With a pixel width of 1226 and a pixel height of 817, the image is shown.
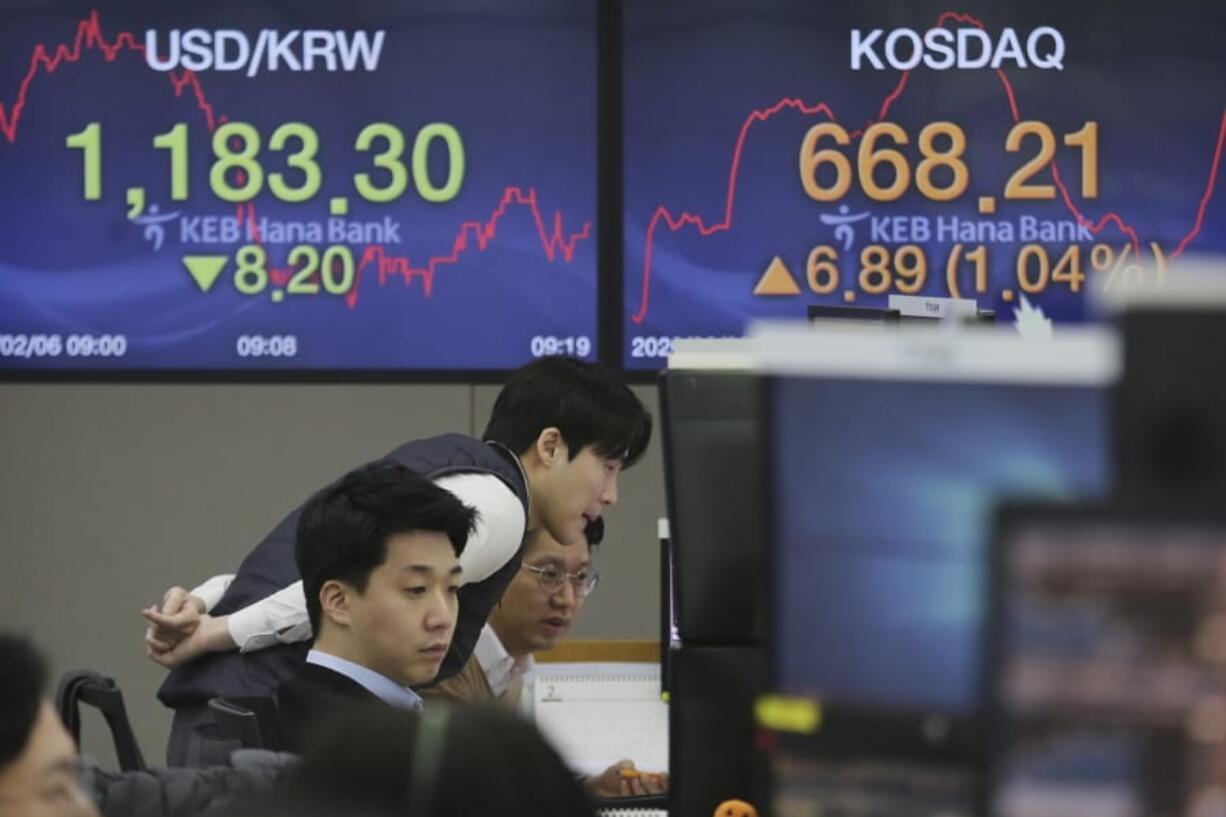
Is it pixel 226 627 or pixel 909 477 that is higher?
pixel 909 477

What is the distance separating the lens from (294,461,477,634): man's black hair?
2432mm

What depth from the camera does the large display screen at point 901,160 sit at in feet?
13.6

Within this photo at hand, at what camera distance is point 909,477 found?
113 cm

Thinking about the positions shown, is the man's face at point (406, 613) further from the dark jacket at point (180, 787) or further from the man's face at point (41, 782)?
the man's face at point (41, 782)

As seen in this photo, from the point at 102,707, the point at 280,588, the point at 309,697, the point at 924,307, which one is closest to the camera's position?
the point at 102,707

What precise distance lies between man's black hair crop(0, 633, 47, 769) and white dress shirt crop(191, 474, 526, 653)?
1.05 meters

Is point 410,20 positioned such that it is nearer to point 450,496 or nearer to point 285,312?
point 285,312

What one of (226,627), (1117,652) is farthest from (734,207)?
(1117,652)

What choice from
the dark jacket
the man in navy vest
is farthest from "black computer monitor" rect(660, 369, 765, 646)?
the man in navy vest

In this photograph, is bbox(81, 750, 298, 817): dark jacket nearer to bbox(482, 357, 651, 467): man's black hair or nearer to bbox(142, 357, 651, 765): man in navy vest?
bbox(142, 357, 651, 765): man in navy vest

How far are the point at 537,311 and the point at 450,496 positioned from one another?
1.76 meters

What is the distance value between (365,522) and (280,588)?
1.10 feet
